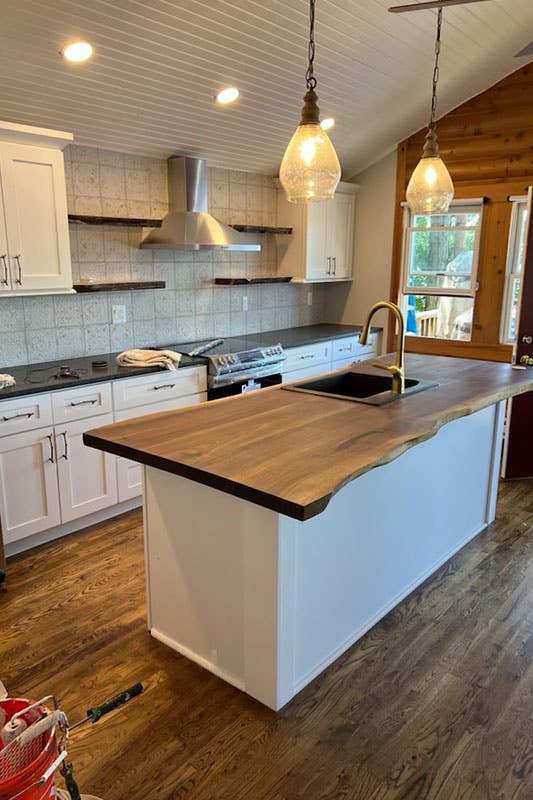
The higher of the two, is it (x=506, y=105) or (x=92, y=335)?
(x=506, y=105)

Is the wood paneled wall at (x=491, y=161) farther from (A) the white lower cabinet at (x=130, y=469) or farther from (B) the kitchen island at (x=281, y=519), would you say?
(A) the white lower cabinet at (x=130, y=469)

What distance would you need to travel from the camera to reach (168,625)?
236 centimetres

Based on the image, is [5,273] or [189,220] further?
[189,220]

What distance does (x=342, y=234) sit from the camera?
5422 mm

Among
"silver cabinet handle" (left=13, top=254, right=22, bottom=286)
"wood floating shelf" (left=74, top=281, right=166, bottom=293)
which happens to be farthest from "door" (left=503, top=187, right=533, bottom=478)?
"silver cabinet handle" (left=13, top=254, right=22, bottom=286)

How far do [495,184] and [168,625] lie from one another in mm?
4153

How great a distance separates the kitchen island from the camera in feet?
6.02

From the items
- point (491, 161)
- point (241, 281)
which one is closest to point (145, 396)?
point (241, 281)

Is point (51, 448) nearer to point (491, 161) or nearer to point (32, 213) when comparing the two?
point (32, 213)

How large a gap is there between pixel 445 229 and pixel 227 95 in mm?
2336

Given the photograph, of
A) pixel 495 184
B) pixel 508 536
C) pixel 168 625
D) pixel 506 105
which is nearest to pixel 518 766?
pixel 168 625

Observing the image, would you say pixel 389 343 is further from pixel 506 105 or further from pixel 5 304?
pixel 5 304

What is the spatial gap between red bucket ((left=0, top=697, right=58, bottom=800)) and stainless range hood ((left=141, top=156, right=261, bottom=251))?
3202mm

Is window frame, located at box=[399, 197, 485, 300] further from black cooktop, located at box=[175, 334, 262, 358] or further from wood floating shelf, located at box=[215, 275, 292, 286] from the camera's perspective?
black cooktop, located at box=[175, 334, 262, 358]
